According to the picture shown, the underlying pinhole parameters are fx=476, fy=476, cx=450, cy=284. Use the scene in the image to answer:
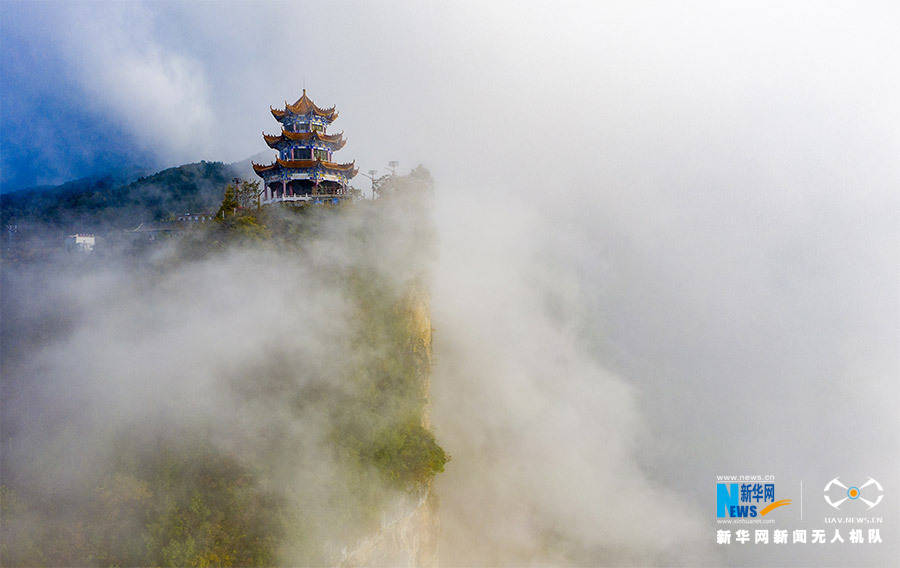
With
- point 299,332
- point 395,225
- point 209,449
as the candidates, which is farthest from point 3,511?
point 395,225

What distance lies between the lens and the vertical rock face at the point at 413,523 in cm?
1356

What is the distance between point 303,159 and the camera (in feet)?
68.8

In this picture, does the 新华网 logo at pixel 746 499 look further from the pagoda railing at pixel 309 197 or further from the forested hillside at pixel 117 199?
the forested hillside at pixel 117 199

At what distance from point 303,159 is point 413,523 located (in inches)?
604

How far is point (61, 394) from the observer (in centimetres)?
1190

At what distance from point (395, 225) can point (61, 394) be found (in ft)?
37.1

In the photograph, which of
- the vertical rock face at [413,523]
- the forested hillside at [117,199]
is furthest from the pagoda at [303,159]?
the forested hillside at [117,199]

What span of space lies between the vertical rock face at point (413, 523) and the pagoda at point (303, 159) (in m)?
6.43

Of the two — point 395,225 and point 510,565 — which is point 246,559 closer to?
point 395,225

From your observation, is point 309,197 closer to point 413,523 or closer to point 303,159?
point 303,159

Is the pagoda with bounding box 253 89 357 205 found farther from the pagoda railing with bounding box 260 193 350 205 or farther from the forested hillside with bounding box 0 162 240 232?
the forested hillside with bounding box 0 162 240 232

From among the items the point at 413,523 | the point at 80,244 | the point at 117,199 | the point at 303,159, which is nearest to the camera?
the point at 80,244

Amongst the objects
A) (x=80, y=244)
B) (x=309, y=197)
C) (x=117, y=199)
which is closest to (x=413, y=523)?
(x=309, y=197)

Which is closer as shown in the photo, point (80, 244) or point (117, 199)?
point (80, 244)
